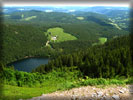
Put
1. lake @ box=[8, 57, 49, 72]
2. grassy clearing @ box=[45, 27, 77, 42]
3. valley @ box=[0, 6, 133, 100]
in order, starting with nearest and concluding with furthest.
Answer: valley @ box=[0, 6, 133, 100]
lake @ box=[8, 57, 49, 72]
grassy clearing @ box=[45, 27, 77, 42]

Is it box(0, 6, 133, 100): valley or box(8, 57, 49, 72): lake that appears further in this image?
box(8, 57, 49, 72): lake

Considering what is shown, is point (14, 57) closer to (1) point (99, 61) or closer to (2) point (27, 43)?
(2) point (27, 43)

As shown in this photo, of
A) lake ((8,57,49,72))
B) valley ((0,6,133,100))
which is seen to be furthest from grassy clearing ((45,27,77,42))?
lake ((8,57,49,72))

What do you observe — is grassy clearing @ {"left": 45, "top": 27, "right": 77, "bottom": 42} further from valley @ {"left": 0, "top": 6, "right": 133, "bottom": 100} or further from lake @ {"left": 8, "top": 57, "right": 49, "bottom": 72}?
lake @ {"left": 8, "top": 57, "right": 49, "bottom": 72}

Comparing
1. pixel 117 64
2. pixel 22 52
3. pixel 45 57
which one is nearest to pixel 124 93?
pixel 117 64

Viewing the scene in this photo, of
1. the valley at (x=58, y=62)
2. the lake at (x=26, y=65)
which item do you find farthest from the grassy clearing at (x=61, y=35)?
the lake at (x=26, y=65)

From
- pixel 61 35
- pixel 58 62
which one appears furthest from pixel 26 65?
pixel 61 35

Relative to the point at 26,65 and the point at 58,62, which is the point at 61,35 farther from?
the point at 58,62

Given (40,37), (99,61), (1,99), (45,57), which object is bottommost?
(45,57)

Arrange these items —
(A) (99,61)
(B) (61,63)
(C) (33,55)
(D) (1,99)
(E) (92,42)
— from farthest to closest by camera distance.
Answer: (E) (92,42), (C) (33,55), (B) (61,63), (A) (99,61), (D) (1,99)

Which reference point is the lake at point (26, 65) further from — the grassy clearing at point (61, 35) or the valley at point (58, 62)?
the grassy clearing at point (61, 35)

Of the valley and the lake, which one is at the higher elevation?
the valley
